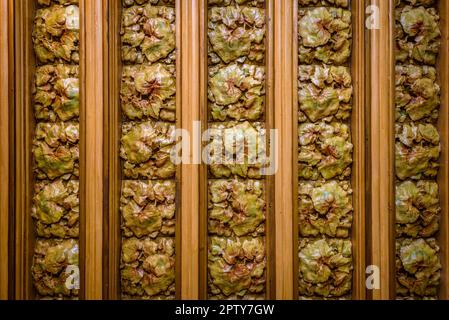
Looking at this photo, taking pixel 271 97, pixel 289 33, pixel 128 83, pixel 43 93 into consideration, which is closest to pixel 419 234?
pixel 271 97

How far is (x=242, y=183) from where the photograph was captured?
48.1 inches

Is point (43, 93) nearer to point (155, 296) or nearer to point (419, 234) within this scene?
point (155, 296)

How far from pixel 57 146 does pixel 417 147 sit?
1316mm

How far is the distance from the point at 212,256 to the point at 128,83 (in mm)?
706

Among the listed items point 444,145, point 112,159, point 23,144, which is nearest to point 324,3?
point 444,145

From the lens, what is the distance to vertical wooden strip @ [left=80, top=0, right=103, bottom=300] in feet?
3.90

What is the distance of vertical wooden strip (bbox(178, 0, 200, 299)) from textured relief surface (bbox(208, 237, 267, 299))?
0.22ft

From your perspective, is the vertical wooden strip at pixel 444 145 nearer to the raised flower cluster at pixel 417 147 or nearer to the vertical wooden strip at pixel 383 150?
the raised flower cluster at pixel 417 147

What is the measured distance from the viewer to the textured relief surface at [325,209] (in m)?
1.21

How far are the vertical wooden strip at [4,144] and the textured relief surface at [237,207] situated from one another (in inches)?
29.1

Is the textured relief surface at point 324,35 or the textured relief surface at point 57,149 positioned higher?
the textured relief surface at point 324,35

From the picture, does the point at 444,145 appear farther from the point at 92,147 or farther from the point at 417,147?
the point at 92,147

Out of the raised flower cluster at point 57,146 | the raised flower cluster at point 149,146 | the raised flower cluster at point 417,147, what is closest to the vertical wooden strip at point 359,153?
the raised flower cluster at point 417,147

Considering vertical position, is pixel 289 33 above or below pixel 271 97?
above
